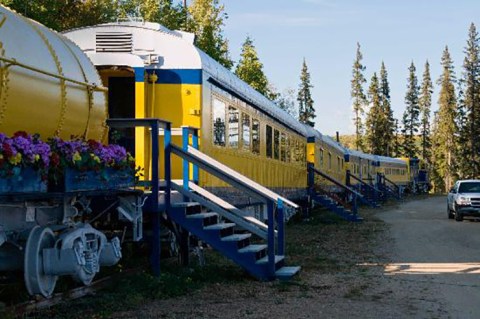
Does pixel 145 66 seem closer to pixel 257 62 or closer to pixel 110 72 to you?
pixel 110 72

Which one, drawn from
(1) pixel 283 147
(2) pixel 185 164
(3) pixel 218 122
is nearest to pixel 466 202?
(1) pixel 283 147

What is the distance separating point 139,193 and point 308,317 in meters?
2.95

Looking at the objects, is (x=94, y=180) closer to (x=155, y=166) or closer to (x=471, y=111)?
(x=155, y=166)

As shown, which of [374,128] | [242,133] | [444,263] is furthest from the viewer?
[374,128]

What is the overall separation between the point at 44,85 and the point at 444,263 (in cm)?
881

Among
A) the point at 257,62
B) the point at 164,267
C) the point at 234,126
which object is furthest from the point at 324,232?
the point at 257,62

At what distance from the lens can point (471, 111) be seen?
8056 centimetres

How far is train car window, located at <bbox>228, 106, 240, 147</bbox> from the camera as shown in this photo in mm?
13215

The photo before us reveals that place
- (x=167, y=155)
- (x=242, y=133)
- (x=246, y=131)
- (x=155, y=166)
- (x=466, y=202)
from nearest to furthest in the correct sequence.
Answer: (x=155, y=166) < (x=167, y=155) < (x=242, y=133) < (x=246, y=131) < (x=466, y=202)

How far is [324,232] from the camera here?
20391mm

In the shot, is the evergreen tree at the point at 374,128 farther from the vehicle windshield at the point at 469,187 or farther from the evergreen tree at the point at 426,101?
the vehicle windshield at the point at 469,187

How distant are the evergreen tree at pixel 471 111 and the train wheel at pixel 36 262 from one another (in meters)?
77.8

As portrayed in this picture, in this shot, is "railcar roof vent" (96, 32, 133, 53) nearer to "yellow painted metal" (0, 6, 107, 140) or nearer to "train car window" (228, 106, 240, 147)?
"yellow painted metal" (0, 6, 107, 140)

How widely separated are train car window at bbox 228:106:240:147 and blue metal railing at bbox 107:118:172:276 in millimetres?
3256
